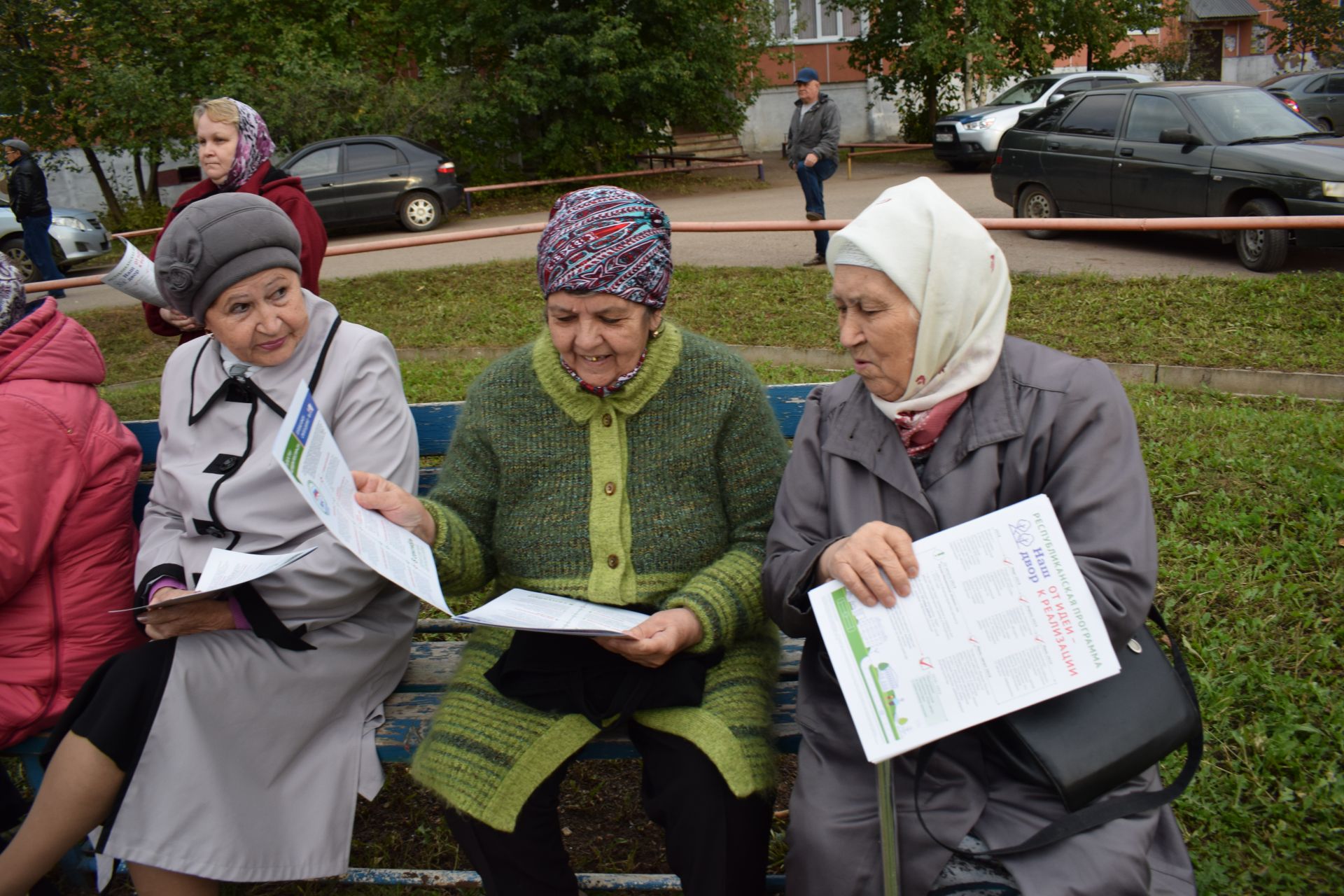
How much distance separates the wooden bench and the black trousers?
156 millimetres

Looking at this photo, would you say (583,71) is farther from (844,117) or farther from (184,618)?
(184,618)

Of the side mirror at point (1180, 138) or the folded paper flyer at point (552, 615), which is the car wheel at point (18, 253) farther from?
the folded paper flyer at point (552, 615)

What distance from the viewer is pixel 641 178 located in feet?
68.3

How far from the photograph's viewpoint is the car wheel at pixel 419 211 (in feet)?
54.6

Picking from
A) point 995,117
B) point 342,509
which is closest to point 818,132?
point 995,117

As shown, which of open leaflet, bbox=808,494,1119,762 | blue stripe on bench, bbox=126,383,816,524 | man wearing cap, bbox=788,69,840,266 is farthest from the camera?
man wearing cap, bbox=788,69,840,266

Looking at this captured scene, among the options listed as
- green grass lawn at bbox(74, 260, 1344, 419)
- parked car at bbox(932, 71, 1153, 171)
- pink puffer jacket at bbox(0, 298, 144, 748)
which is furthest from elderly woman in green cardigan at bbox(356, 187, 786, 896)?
parked car at bbox(932, 71, 1153, 171)

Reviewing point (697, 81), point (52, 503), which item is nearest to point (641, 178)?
point (697, 81)

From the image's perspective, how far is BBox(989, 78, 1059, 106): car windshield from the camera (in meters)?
20.2

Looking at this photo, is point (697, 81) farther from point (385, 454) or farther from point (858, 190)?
point (385, 454)

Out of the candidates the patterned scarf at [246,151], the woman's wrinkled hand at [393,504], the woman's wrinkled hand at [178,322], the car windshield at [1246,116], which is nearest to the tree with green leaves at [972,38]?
the car windshield at [1246,116]

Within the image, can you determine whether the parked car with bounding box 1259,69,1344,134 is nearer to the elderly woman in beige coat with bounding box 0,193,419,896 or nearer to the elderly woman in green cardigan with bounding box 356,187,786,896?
the elderly woman in green cardigan with bounding box 356,187,786,896

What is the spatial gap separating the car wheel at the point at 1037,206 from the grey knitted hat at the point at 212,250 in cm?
972

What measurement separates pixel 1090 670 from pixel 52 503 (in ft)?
7.99
